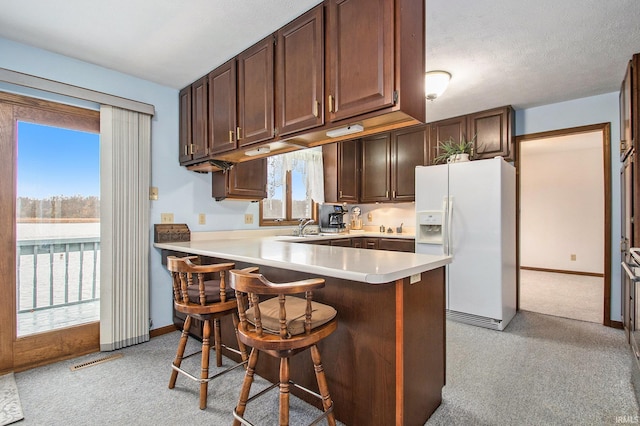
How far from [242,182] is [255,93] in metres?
1.12

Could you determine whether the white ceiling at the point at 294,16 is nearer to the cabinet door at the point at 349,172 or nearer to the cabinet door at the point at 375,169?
the cabinet door at the point at 375,169

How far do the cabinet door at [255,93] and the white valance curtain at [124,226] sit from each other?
1045 mm

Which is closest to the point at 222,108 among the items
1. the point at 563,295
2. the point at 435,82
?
the point at 435,82

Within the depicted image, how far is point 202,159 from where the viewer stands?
115 inches

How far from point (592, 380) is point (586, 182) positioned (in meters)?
4.91

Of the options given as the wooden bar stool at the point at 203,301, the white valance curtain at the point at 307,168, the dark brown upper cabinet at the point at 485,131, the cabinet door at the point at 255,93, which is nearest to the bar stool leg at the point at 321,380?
the wooden bar stool at the point at 203,301

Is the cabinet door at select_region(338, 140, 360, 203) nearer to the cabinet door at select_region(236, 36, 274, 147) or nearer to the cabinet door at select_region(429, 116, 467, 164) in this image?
the cabinet door at select_region(429, 116, 467, 164)

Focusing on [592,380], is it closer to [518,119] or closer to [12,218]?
[518,119]

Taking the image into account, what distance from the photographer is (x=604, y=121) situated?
3270 mm

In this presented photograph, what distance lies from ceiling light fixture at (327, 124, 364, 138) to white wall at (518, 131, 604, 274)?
4.65 m

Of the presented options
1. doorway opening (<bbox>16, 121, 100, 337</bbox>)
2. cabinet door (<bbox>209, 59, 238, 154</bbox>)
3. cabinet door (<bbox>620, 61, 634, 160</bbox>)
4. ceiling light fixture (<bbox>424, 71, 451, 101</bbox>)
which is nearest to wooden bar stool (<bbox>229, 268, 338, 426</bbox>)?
cabinet door (<bbox>209, 59, 238, 154</bbox>)

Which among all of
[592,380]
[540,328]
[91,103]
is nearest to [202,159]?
[91,103]

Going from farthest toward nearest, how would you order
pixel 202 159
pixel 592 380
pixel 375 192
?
pixel 375 192 → pixel 202 159 → pixel 592 380

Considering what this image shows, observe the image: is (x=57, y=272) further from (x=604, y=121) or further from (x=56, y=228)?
(x=604, y=121)
